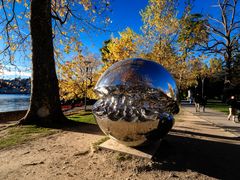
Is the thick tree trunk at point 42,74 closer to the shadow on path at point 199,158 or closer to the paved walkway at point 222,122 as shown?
the shadow on path at point 199,158

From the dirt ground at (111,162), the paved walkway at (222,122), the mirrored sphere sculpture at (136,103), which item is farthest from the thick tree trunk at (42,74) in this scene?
the paved walkway at (222,122)

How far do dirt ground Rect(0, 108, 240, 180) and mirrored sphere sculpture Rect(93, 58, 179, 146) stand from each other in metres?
0.60

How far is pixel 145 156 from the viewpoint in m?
4.19

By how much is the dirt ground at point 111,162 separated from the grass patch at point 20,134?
1.37 feet

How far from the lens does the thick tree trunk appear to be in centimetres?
789

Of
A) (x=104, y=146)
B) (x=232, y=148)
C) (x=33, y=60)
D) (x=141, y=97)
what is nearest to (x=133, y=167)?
(x=104, y=146)

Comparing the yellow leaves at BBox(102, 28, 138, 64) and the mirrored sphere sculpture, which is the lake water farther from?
the mirrored sphere sculpture

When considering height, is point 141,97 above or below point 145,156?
above

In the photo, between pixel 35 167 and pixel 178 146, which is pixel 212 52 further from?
pixel 35 167

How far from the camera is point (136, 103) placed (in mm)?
4008

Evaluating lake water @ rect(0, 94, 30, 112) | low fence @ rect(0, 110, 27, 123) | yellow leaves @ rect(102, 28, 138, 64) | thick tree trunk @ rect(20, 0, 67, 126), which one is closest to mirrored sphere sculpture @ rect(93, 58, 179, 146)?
thick tree trunk @ rect(20, 0, 67, 126)

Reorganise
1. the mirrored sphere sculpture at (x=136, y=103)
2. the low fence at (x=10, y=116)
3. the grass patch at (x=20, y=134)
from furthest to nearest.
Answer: the low fence at (x=10, y=116) → the grass patch at (x=20, y=134) → the mirrored sphere sculpture at (x=136, y=103)

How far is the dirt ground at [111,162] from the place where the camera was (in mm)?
3564

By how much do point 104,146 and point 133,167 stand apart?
3.70ft
